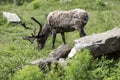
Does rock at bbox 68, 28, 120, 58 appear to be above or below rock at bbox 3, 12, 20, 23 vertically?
above

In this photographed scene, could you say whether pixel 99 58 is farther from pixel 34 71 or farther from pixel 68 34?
pixel 68 34

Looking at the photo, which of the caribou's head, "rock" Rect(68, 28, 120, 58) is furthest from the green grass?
"rock" Rect(68, 28, 120, 58)

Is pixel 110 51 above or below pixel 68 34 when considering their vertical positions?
above

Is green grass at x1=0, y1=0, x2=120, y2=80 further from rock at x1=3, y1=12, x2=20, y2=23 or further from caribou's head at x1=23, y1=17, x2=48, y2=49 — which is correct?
rock at x1=3, y1=12, x2=20, y2=23

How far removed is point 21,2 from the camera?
33.5 meters

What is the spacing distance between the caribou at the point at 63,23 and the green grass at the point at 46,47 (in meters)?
0.45

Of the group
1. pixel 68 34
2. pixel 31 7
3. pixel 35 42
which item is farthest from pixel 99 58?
pixel 31 7

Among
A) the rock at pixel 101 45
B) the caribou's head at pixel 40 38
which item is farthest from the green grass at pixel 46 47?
the rock at pixel 101 45

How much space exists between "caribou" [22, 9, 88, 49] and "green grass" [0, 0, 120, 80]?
454 mm

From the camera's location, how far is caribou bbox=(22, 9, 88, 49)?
15383mm

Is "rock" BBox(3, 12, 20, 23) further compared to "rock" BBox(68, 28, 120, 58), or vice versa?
"rock" BBox(3, 12, 20, 23)

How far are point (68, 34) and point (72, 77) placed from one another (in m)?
10.6

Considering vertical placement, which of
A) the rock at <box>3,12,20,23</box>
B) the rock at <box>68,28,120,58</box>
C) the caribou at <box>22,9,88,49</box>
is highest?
the rock at <box>68,28,120,58</box>

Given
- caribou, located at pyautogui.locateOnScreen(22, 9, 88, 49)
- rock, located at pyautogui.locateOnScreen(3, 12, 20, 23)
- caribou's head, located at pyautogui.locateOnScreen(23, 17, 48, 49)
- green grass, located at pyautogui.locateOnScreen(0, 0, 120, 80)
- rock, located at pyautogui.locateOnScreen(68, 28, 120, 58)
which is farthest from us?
rock, located at pyautogui.locateOnScreen(3, 12, 20, 23)
